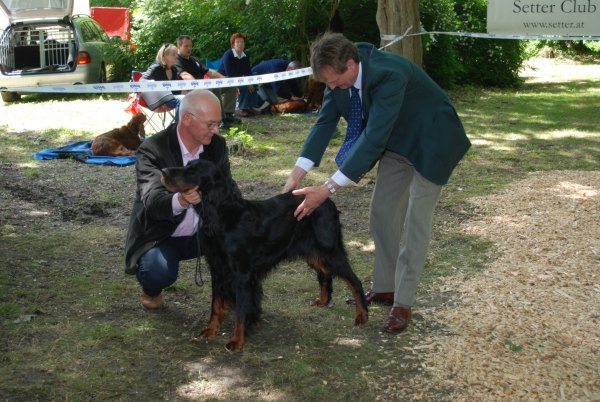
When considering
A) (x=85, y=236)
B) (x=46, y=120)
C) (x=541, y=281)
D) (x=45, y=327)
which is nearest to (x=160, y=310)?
(x=45, y=327)

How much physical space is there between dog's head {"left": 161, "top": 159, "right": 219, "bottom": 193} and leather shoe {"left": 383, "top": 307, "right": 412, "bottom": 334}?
1.34m

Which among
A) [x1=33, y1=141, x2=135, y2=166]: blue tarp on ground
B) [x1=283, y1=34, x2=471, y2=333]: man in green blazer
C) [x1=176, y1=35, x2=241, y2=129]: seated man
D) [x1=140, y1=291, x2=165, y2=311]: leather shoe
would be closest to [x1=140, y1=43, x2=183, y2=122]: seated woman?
[x1=176, y1=35, x2=241, y2=129]: seated man

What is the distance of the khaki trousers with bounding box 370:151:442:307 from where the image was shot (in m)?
3.99

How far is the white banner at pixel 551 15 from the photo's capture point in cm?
1108

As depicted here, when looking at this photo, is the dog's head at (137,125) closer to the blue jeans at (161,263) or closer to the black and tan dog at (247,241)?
the blue jeans at (161,263)

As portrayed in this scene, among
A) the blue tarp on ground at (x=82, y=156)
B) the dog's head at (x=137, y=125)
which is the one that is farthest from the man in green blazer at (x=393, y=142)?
the dog's head at (x=137, y=125)

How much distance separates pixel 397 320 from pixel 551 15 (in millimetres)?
8720

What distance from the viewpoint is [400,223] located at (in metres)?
4.37

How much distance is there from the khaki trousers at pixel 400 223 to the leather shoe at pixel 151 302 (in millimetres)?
1379

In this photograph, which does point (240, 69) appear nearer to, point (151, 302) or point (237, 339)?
point (151, 302)

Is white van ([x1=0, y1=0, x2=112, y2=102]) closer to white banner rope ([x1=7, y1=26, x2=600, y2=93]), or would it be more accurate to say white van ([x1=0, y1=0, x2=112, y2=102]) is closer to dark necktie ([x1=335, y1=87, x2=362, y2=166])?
white banner rope ([x1=7, y1=26, x2=600, y2=93])

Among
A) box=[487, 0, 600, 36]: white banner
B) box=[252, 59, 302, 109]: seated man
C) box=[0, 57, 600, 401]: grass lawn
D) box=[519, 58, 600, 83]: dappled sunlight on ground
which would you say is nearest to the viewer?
box=[0, 57, 600, 401]: grass lawn

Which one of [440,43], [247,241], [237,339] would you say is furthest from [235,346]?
[440,43]

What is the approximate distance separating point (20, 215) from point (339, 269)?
12.2 feet
